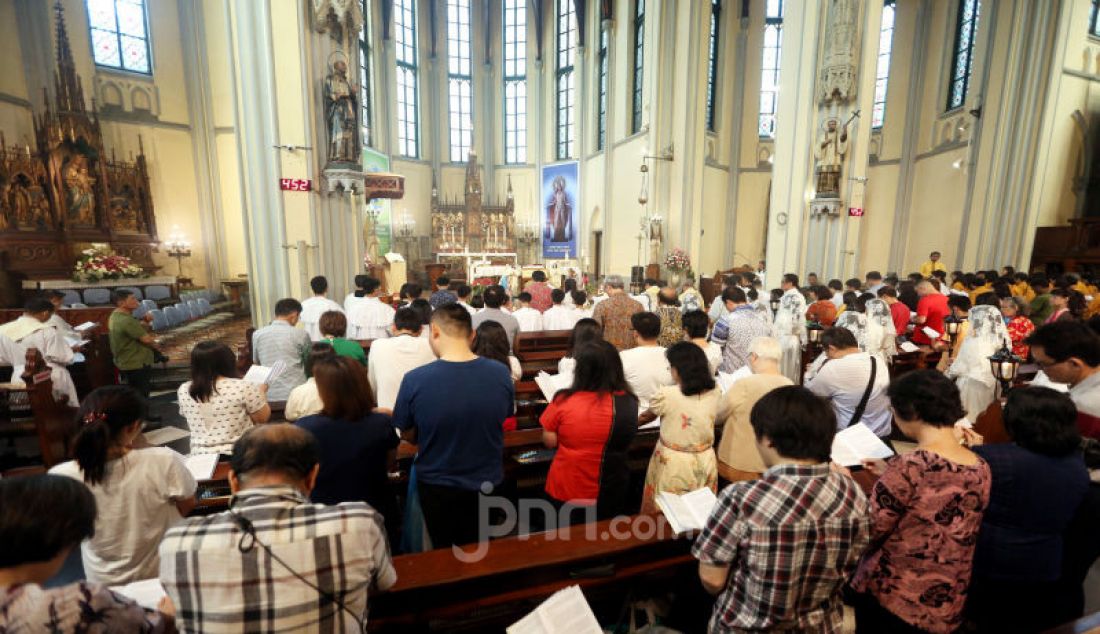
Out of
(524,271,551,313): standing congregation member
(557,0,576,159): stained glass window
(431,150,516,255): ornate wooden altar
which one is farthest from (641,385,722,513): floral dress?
(557,0,576,159): stained glass window

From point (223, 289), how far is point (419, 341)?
42.2 feet

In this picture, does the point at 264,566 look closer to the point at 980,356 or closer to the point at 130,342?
the point at 980,356

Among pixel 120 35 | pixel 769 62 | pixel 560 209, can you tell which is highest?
pixel 769 62

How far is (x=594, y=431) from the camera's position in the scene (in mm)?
2252

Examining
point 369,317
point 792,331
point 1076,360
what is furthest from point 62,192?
point 1076,360

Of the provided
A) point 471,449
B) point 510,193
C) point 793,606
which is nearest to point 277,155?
point 471,449

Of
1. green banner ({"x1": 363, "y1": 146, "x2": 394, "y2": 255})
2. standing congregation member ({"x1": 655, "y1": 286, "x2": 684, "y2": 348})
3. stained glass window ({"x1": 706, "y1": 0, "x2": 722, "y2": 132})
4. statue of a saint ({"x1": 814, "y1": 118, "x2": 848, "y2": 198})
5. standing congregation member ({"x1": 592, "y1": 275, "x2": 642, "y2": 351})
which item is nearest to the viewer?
standing congregation member ({"x1": 655, "y1": 286, "x2": 684, "y2": 348})

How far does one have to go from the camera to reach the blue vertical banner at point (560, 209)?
Result: 1994 cm

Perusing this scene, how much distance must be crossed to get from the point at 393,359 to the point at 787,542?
247 cm

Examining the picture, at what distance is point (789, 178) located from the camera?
11266 millimetres

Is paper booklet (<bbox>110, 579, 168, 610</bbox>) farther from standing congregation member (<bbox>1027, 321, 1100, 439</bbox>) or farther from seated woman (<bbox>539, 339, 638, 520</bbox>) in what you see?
standing congregation member (<bbox>1027, 321, 1100, 439</bbox>)

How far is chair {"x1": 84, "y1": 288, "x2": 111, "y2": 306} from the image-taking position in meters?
9.42

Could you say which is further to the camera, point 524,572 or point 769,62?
point 769,62

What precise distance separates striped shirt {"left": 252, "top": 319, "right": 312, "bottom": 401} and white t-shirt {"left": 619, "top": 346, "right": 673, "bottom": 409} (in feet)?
9.03
